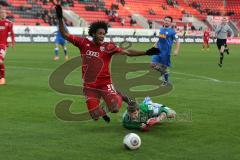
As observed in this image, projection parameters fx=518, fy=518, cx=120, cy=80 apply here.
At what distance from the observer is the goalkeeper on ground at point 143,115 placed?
895 cm

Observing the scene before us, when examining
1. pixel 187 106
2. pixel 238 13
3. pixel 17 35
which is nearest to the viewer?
pixel 187 106

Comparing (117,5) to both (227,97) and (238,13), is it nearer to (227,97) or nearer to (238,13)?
(238,13)

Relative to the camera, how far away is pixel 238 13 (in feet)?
256

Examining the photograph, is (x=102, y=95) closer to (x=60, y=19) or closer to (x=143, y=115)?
(x=143, y=115)

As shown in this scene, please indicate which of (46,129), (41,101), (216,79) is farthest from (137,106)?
(216,79)

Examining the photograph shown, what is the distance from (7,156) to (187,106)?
5.82 m

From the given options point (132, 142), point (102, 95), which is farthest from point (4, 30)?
point (132, 142)

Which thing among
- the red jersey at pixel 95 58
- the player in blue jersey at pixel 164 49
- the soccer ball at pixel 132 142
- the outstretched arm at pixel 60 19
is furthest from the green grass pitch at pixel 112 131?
the player in blue jersey at pixel 164 49

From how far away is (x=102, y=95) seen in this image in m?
9.58

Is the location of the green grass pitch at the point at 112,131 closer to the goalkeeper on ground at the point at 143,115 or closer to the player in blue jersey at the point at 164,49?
the goalkeeper on ground at the point at 143,115

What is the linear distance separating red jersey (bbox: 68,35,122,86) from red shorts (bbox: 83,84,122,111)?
10 cm

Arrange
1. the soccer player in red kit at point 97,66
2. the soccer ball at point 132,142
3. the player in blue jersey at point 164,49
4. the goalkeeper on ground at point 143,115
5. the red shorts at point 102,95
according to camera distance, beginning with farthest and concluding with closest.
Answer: the player in blue jersey at point 164,49 < the red shorts at point 102,95 < the soccer player in red kit at point 97,66 < the goalkeeper on ground at point 143,115 < the soccer ball at point 132,142

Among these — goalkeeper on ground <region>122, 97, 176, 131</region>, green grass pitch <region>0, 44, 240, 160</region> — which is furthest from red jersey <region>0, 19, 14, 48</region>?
goalkeeper on ground <region>122, 97, 176, 131</region>

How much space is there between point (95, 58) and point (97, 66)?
0.51 feet
